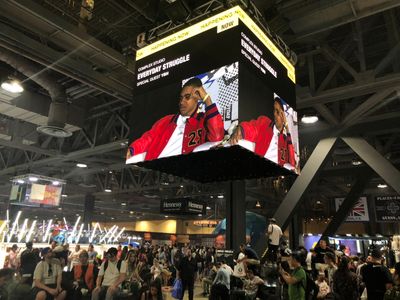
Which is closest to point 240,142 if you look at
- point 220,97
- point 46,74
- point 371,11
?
point 220,97

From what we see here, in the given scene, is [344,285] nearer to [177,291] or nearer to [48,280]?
[48,280]

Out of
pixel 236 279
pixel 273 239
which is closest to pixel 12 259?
pixel 236 279

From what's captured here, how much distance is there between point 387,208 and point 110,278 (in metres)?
13.6

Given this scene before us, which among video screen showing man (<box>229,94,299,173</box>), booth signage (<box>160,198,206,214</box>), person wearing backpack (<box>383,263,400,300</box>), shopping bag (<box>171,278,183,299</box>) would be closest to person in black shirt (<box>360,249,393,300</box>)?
person wearing backpack (<box>383,263,400,300</box>)

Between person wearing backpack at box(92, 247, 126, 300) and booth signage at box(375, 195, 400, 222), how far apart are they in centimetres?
1329

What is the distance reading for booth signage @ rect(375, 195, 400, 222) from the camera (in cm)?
1581

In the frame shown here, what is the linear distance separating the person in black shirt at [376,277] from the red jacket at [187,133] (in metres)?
3.48

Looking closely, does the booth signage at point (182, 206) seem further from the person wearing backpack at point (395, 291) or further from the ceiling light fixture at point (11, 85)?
the person wearing backpack at point (395, 291)

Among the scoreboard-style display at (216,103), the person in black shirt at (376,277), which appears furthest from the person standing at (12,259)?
the person in black shirt at (376,277)

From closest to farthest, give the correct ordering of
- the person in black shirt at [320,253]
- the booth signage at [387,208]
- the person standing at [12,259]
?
the person in black shirt at [320,253] < the person standing at [12,259] < the booth signage at [387,208]

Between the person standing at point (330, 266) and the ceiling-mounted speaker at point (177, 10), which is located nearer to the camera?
the ceiling-mounted speaker at point (177, 10)

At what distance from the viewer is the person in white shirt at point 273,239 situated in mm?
8648

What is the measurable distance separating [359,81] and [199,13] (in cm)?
398

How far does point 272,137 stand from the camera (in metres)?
4.55
